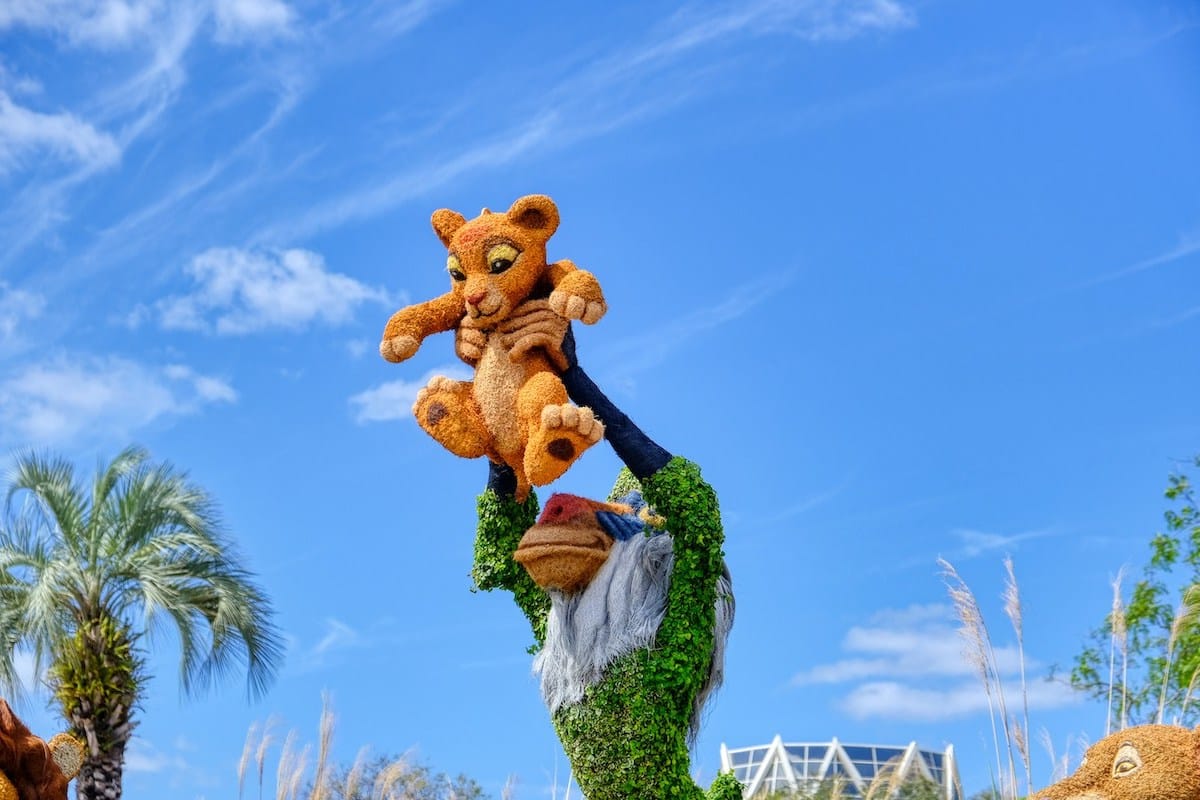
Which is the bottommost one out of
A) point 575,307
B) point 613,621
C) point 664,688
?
point 664,688

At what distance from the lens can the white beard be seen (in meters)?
8.26

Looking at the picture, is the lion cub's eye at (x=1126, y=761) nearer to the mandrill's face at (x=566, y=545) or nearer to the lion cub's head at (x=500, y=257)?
the mandrill's face at (x=566, y=545)

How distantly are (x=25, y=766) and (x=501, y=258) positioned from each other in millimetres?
3460

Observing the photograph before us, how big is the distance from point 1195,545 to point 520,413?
1040 centimetres

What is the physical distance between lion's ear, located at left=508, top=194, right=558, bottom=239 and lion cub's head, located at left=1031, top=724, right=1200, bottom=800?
3988 millimetres

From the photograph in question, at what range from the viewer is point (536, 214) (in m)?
8.62

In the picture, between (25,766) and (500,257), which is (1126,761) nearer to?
(500,257)

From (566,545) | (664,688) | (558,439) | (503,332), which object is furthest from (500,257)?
(664,688)

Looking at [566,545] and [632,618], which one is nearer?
[632,618]

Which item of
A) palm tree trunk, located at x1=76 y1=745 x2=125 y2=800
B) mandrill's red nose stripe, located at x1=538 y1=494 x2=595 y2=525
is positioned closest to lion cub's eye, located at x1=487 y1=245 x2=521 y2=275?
mandrill's red nose stripe, located at x1=538 y1=494 x2=595 y2=525

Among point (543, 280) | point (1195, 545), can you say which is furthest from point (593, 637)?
point (1195, 545)

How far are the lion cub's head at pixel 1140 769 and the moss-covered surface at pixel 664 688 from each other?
2.21 m

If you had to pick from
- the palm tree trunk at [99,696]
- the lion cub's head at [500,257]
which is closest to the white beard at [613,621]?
the lion cub's head at [500,257]

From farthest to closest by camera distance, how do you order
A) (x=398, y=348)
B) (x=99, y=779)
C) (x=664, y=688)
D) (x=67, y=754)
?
(x=99, y=779) → (x=398, y=348) → (x=664, y=688) → (x=67, y=754)
